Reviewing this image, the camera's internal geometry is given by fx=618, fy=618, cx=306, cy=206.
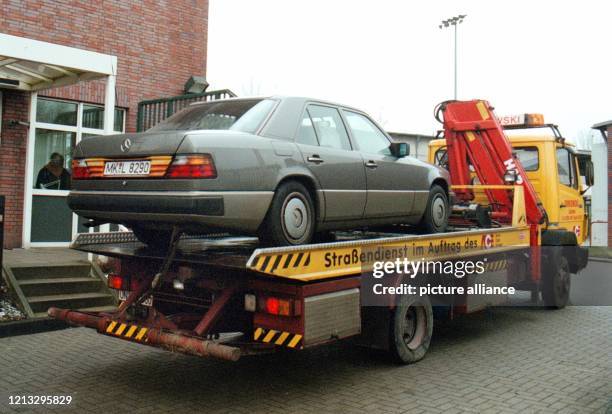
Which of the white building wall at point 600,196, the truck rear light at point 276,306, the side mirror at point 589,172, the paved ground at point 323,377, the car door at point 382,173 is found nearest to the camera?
the truck rear light at point 276,306

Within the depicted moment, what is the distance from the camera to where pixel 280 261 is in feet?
14.7

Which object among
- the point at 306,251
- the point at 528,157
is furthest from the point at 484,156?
the point at 306,251

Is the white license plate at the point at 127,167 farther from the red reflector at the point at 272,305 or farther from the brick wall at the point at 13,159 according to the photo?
the brick wall at the point at 13,159

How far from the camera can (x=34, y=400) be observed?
480 centimetres

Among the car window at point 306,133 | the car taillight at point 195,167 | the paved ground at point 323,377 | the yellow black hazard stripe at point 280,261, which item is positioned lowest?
the paved ground at point 323,377

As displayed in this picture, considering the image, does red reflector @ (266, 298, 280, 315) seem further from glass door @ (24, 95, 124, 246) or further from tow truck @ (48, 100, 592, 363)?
glass door @ (24, 95, 124, 246)

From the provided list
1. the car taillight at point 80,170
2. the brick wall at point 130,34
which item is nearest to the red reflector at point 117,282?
the car taillight at point 80,170

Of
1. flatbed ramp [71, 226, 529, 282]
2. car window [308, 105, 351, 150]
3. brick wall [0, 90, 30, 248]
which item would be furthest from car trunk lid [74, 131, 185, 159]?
brick wall [0, 90, 30, 248]

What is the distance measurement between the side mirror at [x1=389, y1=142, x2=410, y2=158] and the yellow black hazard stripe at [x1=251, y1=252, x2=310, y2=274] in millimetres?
2208

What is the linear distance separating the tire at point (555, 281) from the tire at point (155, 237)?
5.67 m

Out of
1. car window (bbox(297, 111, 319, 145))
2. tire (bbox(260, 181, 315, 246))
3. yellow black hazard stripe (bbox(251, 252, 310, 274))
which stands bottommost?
yellow black hazard stripe (bbox(251, 252, 310, 274))

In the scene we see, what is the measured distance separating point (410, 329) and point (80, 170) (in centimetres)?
350

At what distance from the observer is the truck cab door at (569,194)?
9141 mm

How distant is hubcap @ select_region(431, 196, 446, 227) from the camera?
6992mm
